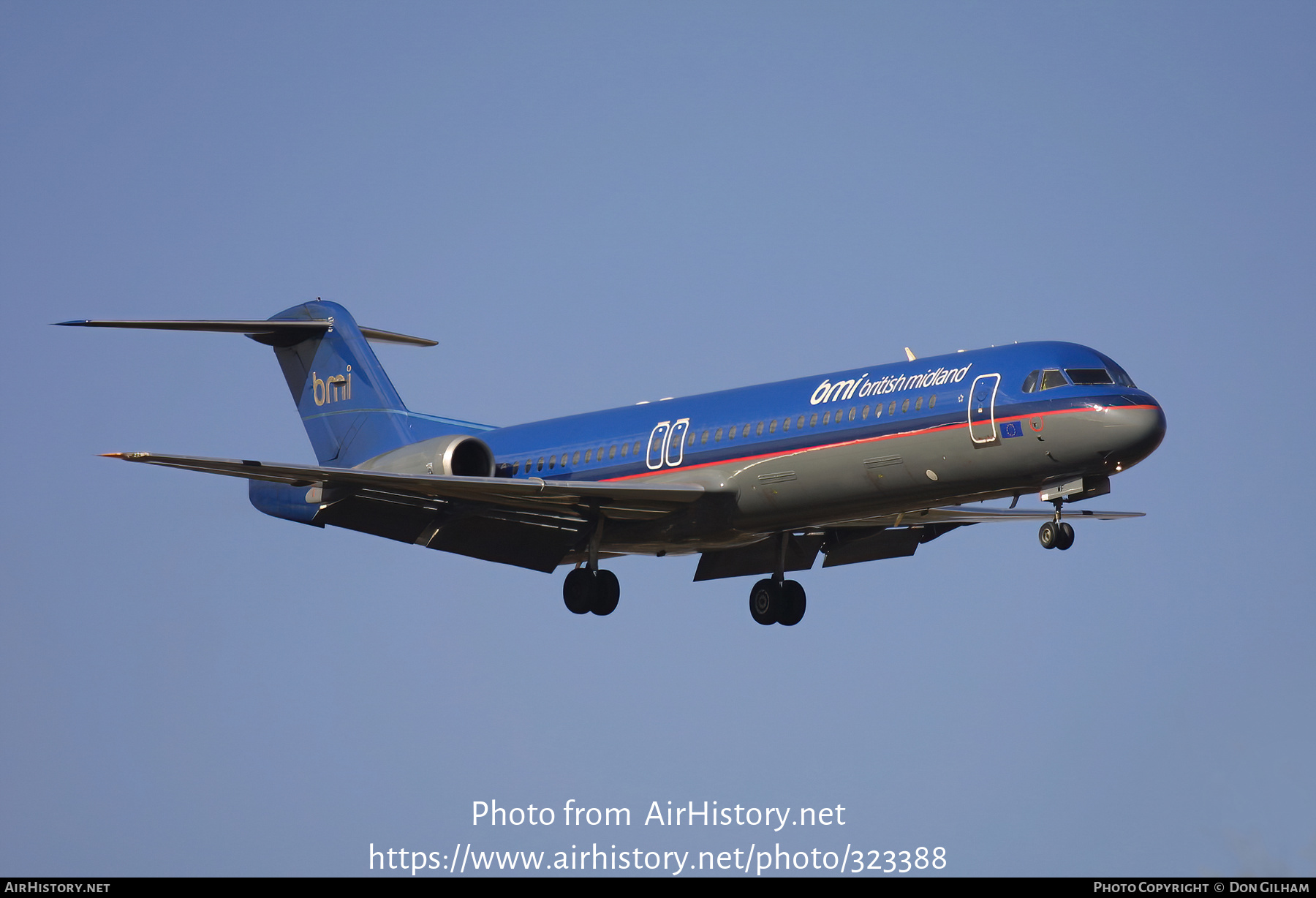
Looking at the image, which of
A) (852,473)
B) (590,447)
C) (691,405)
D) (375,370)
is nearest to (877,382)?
(852,473)

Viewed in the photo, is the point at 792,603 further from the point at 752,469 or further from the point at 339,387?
the point at 339,387

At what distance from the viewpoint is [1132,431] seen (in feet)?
74.5

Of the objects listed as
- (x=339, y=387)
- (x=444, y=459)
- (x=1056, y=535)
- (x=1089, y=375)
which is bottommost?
(x=1056, y=535)

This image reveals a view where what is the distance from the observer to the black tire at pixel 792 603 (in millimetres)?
29391

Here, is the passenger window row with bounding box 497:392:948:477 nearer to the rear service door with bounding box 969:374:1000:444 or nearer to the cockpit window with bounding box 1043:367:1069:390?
the rear service door with bounding box 969:374:1000:444

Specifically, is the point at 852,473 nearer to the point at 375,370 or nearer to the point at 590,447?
the point at 590,447

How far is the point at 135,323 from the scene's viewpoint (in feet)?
95.1

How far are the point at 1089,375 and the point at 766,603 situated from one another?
27.1ft

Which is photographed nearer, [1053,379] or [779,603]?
[1053,379]

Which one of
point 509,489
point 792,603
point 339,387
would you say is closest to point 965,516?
point 792,603

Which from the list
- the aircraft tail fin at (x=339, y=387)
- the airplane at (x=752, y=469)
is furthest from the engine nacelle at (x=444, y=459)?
the aircraft tail fin at (x=339, y=387)

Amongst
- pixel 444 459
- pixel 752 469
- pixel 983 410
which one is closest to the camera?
pixel 983 410

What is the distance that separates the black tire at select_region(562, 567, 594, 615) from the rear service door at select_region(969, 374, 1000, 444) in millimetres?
7586

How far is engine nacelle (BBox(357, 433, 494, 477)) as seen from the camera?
27969 mm
